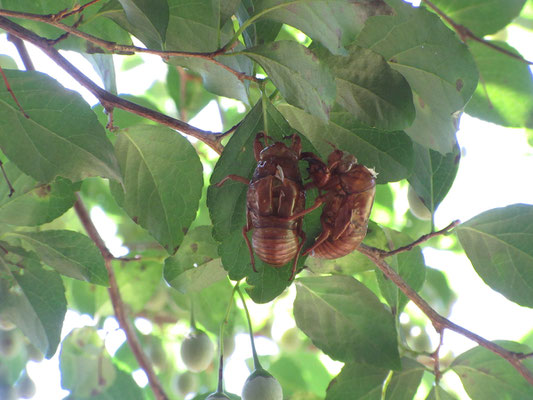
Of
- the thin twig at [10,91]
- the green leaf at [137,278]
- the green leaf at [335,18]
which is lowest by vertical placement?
the green leaf at [137,278]

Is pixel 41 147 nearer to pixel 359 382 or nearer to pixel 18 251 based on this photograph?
pixel 18 251

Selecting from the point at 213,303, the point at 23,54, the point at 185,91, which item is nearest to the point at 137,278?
the point at 213,303

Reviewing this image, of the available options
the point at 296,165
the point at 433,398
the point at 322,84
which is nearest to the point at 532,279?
the point at 433,398

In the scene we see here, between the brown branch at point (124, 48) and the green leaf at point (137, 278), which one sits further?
the green leaf at point (137, 278)

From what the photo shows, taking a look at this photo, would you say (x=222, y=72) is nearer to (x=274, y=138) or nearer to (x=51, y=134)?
(x=274, y=138)

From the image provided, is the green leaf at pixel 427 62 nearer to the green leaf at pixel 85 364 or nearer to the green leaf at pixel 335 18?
the green leaf at pixel 335 18

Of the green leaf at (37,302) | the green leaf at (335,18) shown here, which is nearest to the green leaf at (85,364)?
the green leaf at (37,302)

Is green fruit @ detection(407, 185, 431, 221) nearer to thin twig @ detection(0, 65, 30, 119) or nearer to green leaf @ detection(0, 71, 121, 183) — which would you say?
green leaf @ detection(0, 71, 121, 183)
